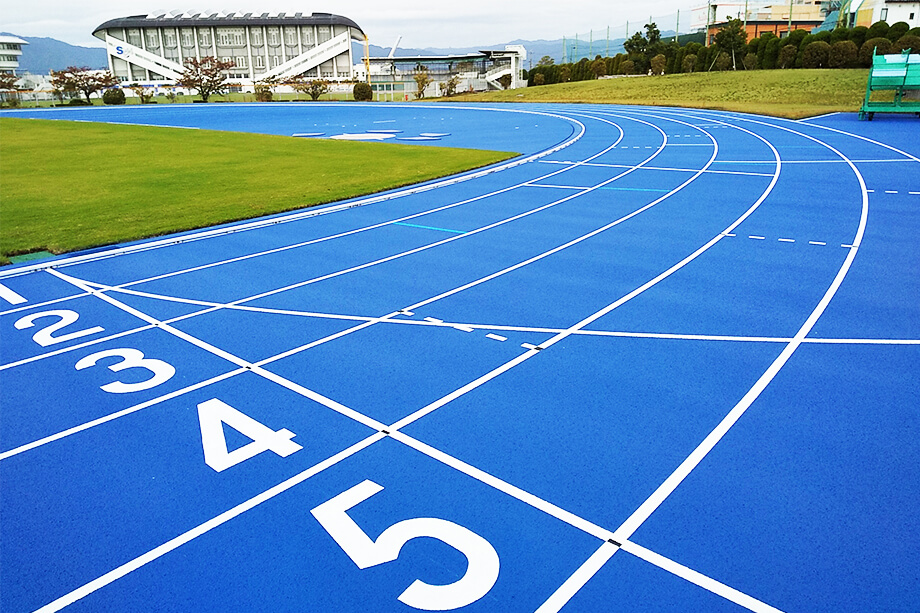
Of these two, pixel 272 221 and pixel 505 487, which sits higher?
pixel 272 221

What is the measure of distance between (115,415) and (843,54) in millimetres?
55248

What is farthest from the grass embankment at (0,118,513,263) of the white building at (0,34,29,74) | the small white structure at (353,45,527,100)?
the white building at (0,34,29,74)

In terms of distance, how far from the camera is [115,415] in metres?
5.66

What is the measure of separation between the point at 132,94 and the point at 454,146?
86.5 meters

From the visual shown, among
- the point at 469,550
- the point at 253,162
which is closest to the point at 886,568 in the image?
the point at 469,550

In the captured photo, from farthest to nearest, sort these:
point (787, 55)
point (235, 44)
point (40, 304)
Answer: point (235, 44) → point (787, 55) → point (40, 304)

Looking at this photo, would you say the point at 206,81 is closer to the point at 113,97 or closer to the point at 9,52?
the point at 113,97

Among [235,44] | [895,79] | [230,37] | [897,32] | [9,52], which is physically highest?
[230,37]

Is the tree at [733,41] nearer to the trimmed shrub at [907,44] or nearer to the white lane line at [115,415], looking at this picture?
the trimmed shrub at [907,44]

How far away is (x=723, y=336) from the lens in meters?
7.07

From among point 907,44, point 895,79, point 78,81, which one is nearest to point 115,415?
point 895,79

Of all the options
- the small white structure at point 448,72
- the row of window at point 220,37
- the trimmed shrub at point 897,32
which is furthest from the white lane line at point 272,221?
the row of window at point 220,37

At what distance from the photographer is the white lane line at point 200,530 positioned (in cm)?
365

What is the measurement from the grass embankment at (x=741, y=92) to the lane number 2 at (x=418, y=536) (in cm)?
3322
